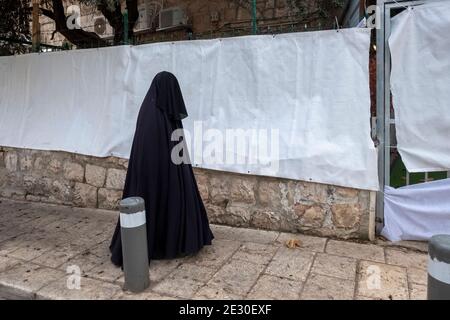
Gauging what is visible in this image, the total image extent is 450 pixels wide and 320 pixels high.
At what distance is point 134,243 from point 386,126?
8.92ft

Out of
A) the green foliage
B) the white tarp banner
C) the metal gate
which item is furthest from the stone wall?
the green foliage

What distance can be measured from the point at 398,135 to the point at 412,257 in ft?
3.87

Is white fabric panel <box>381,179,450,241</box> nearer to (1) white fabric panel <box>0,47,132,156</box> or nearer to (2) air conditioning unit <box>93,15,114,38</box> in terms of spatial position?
(1) white fabric panel <box>0,47,132,156</box>

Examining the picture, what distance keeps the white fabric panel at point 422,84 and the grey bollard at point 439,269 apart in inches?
70.7

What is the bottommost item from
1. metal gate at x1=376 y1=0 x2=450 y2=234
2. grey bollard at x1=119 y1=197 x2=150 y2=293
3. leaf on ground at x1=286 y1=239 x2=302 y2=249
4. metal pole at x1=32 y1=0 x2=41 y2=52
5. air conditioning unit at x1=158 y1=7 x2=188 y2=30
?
leaf on ground at x1=286 y1=239 x2=302 y2=249

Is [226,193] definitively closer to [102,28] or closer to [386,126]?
[386,126]

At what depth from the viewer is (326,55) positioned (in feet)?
12.4

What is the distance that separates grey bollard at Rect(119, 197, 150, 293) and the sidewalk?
0.11m

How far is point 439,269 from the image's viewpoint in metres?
1.92

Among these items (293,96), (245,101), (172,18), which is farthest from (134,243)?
(172,18)

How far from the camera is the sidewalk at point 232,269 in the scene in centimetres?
298

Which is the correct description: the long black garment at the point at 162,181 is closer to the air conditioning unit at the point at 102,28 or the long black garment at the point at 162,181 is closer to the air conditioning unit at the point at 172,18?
the air conditioning unit at the point at 172,18

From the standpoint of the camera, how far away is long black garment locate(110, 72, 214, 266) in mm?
3428

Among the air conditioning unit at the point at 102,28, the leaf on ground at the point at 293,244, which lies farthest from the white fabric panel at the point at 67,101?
the air conditioning unit at the point at 102,28
